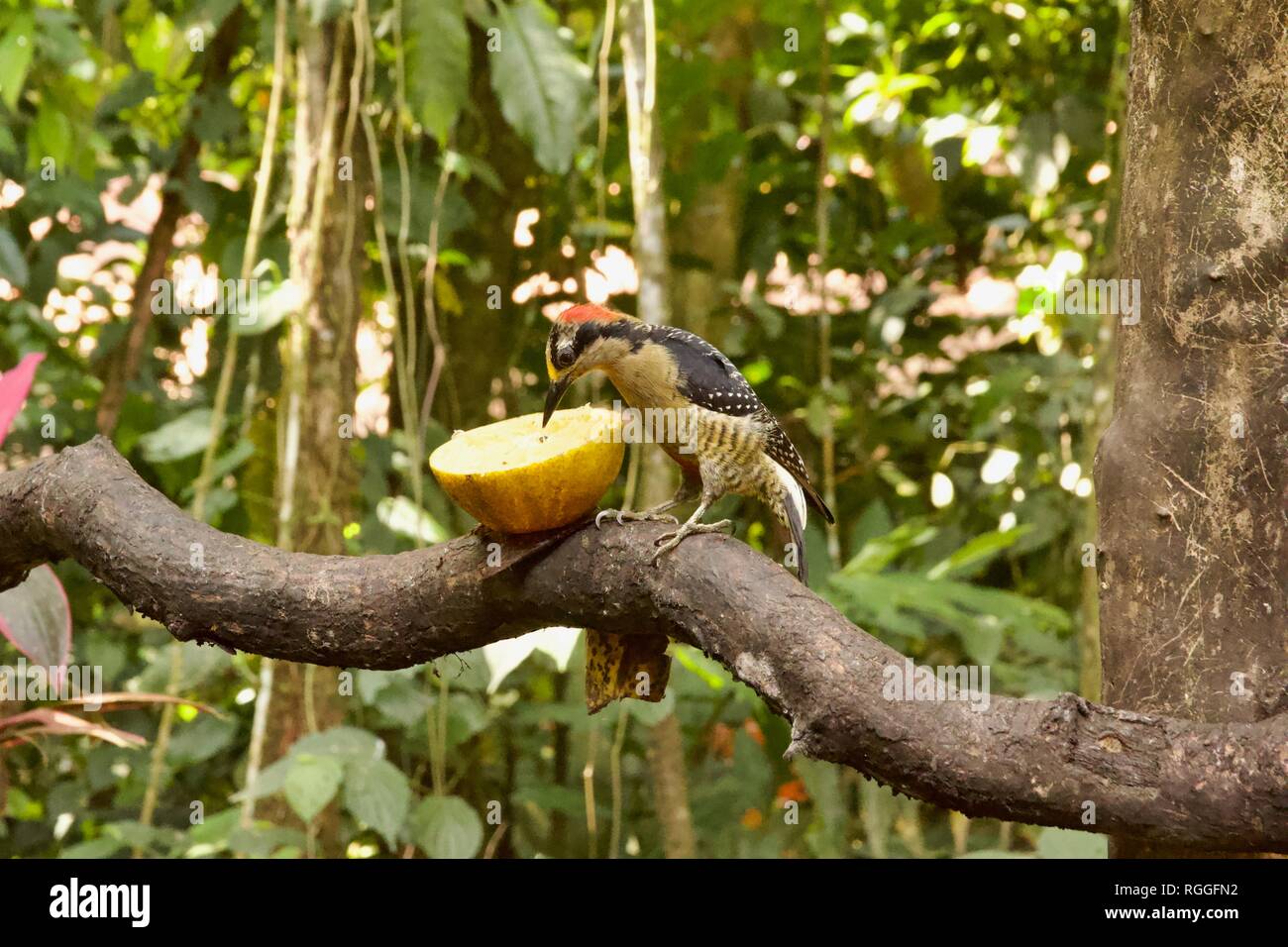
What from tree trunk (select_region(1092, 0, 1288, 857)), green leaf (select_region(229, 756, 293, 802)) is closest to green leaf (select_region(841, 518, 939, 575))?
green leaf (select_region(229, 756, 293, 802))

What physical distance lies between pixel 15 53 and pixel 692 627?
215 centimetres

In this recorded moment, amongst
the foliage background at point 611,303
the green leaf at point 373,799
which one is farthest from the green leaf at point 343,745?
the foliage background at point 611,303

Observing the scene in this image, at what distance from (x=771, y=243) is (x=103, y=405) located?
1.81 meters

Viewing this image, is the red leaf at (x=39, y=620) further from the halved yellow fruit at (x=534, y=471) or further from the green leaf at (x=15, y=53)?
the green leaf at (x=15, y=53)

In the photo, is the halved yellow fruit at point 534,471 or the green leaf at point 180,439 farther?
the green leaf at point 180,439

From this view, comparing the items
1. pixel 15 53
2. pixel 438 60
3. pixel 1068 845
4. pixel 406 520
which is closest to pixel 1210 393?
pixel 1068 845

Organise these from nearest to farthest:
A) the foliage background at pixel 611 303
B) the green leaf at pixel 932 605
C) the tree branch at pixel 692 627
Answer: the tree branch at pixel 692 627 → the green leaf at pixel 932 605 → the foliage background at pixel 611 303

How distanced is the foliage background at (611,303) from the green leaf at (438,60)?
99 mm

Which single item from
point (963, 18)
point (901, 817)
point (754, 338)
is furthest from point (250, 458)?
point (963, 18)

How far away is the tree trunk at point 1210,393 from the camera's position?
117cm

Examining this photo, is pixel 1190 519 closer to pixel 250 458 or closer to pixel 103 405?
pixel 250 458

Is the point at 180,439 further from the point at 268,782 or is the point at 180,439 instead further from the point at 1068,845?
the point at 1068,845

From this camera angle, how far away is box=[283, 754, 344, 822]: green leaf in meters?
2.14

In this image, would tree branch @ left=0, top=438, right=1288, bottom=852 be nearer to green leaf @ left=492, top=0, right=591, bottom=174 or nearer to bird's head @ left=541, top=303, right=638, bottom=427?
bird's head @ left=541, top=303, right=638, bottom=427
